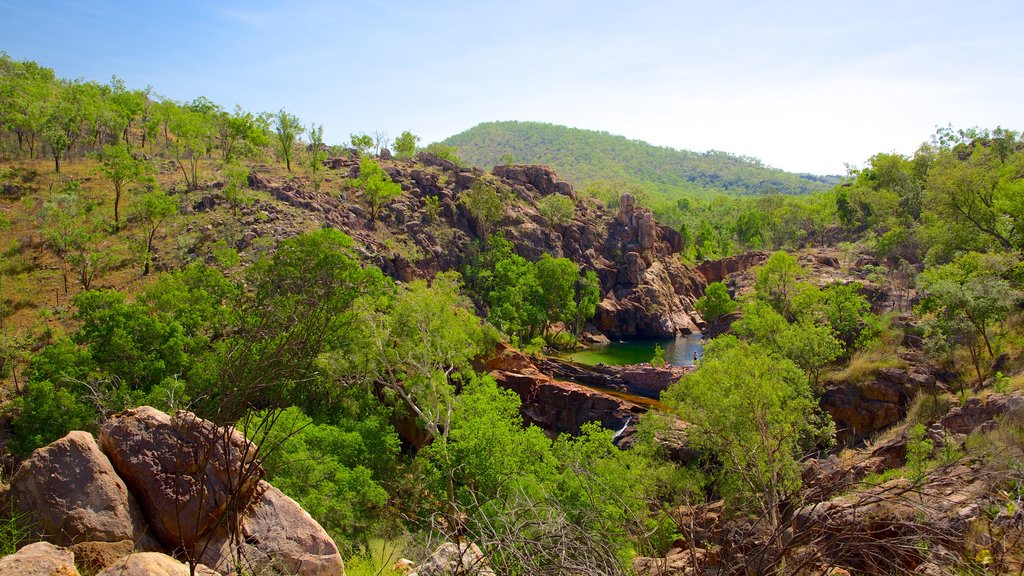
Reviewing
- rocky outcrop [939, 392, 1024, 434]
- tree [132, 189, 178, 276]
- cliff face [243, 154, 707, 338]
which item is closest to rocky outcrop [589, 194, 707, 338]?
cliff face [243, 154, 707, 338]

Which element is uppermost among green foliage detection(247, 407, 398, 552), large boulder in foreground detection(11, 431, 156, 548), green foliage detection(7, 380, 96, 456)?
large boulder in foreground detection(11, 431, 156, 548)

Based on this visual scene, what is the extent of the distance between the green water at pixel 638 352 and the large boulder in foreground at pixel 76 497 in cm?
4604

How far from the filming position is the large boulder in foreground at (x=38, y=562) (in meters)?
5.16

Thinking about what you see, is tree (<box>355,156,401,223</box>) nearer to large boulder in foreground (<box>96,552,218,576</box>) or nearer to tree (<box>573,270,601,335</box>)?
tree (<box>573,270,601,335</box>)

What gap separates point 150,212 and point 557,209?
52535 millimetres

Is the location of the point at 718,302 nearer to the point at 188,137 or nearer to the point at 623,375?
the point at 623,375

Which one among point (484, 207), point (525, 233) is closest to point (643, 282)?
point (525, 233)

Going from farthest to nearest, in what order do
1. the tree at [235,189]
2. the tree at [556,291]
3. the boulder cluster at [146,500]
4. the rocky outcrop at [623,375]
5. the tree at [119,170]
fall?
the tree at [556,291] < the tree at [235,189] < the rocky outcrop at [623,375] < the tree at [119,170] < the boulder cluster at [146,500]

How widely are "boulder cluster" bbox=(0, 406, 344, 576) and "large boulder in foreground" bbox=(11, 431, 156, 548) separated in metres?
0.01

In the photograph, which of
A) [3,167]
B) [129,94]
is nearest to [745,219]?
[129,94]

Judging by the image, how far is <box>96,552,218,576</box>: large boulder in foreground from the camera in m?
5.61

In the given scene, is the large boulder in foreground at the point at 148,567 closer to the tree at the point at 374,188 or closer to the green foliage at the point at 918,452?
the green foliage at the point at 918,452

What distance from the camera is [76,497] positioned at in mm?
7359

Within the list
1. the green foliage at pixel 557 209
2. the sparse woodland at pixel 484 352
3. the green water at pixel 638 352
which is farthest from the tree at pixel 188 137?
the green foliage at pixel 557 209
